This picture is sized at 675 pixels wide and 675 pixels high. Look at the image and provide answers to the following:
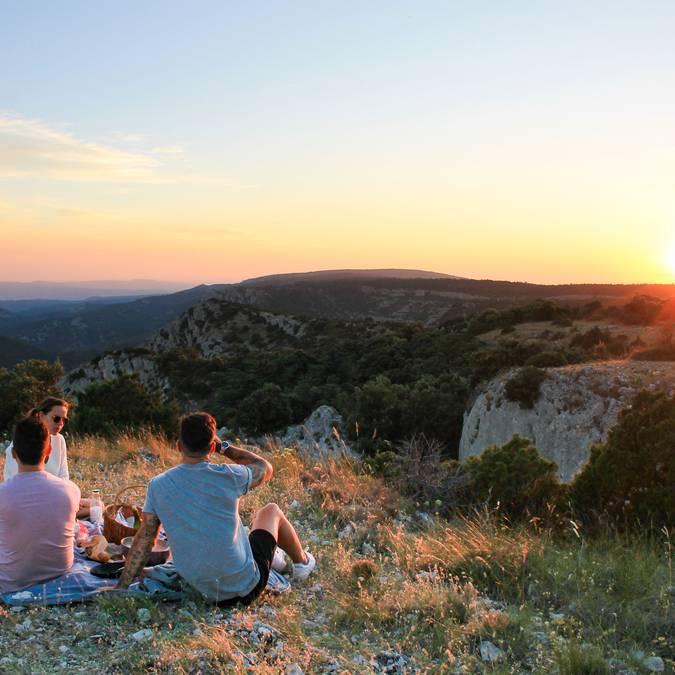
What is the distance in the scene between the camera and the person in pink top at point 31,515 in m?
4.04

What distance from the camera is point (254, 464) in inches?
170

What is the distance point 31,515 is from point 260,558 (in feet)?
4.97

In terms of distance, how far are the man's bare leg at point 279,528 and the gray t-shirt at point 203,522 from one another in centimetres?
48

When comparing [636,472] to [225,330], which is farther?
[225,330]

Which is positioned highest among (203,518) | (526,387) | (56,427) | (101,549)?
(56,427)

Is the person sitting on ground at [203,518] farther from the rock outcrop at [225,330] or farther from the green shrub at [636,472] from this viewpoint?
the rock outcrop at [225,330]

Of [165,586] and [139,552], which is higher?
[139,552]

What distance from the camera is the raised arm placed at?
425cm

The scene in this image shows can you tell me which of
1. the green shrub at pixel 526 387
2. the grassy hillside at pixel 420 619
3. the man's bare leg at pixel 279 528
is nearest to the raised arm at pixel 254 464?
the man's bare leg at pixel 279 528

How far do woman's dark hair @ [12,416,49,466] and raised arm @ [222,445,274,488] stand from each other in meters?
1.19

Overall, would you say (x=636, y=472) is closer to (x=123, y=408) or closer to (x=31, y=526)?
(x=31, y=526)

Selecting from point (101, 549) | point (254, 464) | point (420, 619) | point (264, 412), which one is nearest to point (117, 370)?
point (264, 412)

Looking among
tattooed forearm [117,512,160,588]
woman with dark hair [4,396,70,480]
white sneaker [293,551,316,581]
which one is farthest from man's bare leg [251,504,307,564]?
woman with dark hair [4,396,70,480]

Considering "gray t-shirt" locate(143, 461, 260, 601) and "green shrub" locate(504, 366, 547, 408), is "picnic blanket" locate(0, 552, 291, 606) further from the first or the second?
"green shrub" locate(504, 366, 547, 408)
